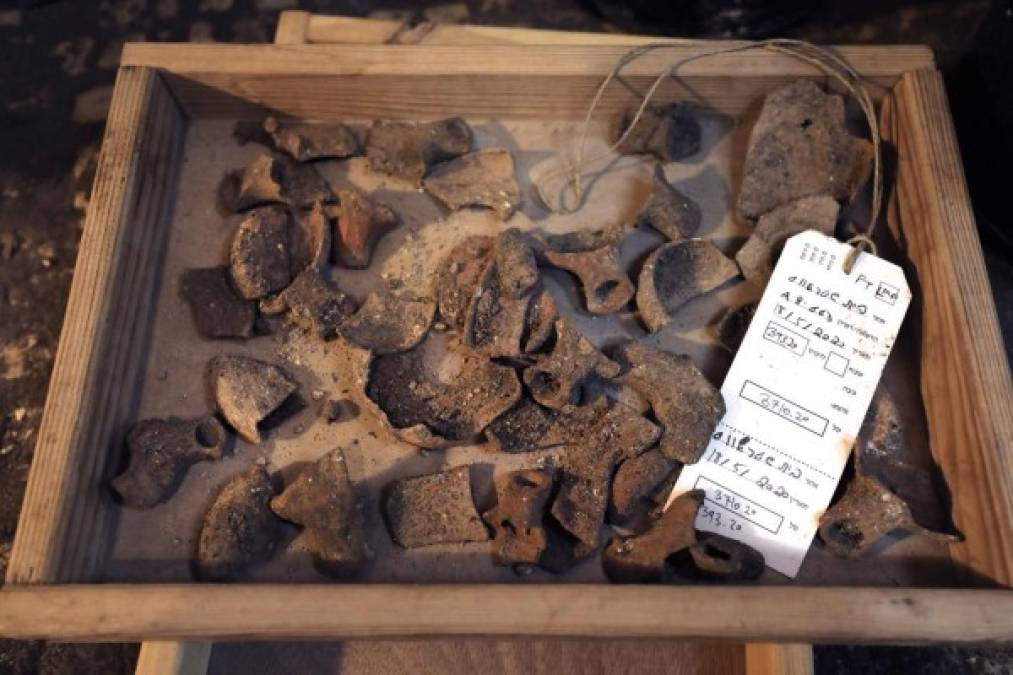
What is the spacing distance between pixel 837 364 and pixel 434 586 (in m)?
0.74

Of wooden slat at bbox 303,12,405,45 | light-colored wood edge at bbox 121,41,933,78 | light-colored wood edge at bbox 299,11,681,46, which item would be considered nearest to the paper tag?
light-colored wood edge at bbox 121,41,933,78

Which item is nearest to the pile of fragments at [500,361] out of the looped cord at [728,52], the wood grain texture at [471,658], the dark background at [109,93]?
the looped cord at [728,52]

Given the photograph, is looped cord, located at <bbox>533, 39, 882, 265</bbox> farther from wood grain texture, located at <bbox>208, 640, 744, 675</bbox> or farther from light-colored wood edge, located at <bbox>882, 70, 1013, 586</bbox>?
wood grain texture, located at <bbox>208, 640, 744, 675</bbox>

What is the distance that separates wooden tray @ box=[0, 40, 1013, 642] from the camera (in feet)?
3.70

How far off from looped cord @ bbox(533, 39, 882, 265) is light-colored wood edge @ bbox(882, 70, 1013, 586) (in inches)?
2.5

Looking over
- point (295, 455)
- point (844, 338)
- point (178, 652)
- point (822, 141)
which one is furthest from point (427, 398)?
point (822, 141)

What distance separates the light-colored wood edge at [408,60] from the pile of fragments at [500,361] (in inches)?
3.9

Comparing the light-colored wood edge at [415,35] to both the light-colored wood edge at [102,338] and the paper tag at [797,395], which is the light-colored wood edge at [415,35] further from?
the paper tag at [797,395]

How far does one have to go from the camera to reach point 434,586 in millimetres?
1147

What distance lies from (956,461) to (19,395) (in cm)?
179

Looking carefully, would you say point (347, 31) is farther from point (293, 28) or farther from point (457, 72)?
point (457, 72)

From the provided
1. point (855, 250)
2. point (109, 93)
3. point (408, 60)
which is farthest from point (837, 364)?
point (109, 93)

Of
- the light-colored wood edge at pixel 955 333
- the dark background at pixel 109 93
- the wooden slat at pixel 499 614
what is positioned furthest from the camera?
the dark background at pixel 109 93

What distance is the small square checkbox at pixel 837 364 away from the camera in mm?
1360
